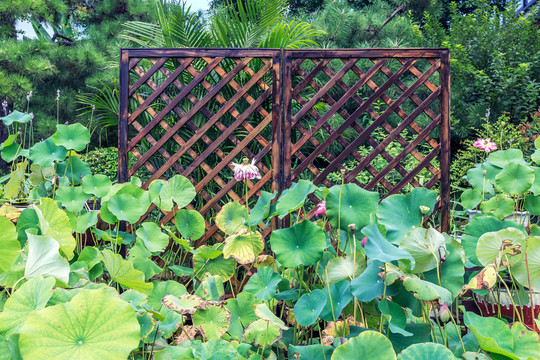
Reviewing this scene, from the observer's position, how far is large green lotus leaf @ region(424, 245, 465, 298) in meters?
0.81

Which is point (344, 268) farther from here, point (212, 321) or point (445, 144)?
point (445, 144)

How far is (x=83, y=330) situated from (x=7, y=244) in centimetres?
30

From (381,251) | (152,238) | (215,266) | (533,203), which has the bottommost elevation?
(215,266)

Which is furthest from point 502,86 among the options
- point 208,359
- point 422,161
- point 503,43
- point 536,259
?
point 208,359

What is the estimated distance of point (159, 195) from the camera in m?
1.59

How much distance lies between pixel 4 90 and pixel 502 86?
635 cm

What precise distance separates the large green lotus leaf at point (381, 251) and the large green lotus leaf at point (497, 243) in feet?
0.64

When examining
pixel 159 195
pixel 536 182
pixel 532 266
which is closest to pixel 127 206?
pixel 159 195

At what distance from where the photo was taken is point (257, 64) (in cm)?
262

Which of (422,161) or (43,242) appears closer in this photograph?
(43,242)

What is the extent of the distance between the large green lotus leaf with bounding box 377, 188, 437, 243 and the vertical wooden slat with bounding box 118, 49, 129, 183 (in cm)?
149

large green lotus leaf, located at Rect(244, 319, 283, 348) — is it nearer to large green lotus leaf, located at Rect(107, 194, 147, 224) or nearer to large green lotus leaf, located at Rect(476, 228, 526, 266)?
large green lotus leaf, located at Rect(476, 228, 526, 266)

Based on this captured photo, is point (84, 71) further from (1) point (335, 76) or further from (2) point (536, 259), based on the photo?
(2) point (536, 259)

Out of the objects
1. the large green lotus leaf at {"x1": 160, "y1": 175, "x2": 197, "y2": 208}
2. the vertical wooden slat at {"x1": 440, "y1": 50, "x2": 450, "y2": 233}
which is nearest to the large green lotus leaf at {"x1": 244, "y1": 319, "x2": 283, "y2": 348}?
the large green lotus leaf at {"x1": 160, "y1": 175, "x2": 197, "y2": 208}
